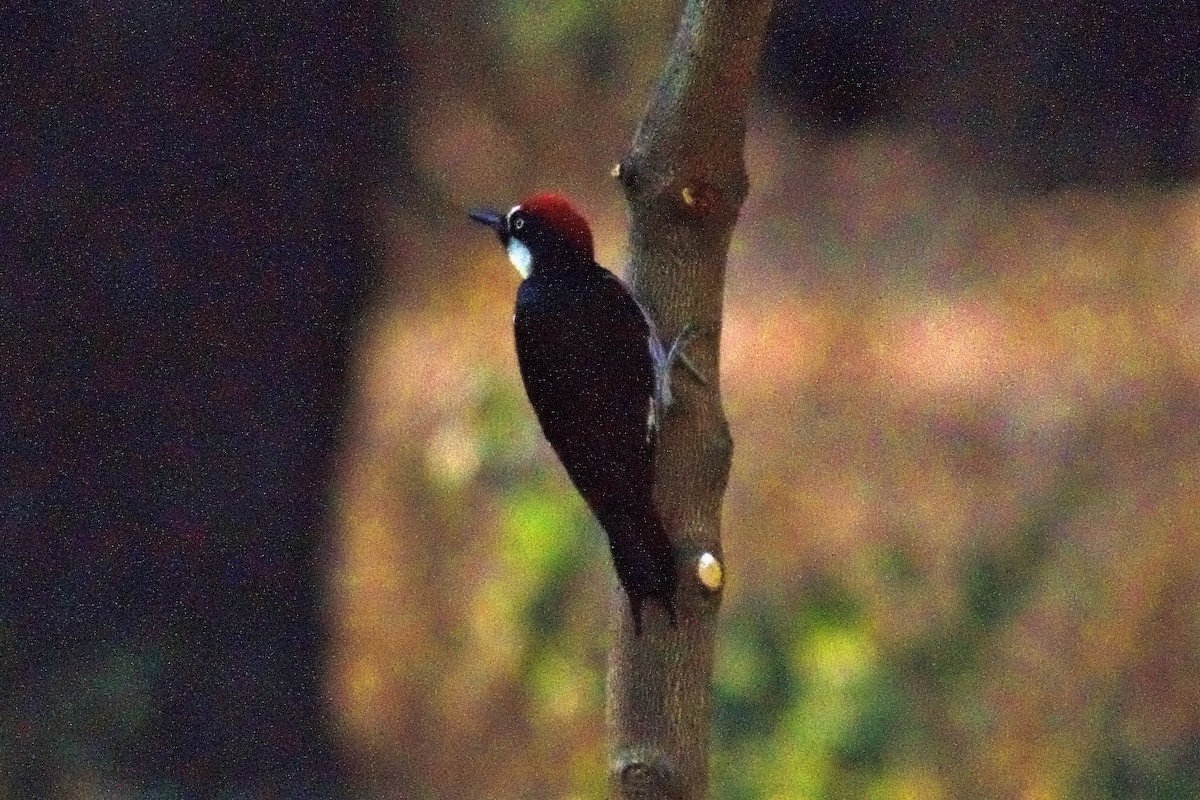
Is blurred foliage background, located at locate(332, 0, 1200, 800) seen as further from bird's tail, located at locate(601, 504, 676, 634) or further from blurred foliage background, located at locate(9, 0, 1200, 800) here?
bird's tail, located at locate(601, 504, 676, 634)

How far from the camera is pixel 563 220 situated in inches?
55.2

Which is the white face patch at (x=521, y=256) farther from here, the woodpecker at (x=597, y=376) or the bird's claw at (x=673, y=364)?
the bird's claw at (x=673, y=364)

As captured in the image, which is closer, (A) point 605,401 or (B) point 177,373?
(A) point 605,401

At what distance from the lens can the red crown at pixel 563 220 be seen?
1.40 meters

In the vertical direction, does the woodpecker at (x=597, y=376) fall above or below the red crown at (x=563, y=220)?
below

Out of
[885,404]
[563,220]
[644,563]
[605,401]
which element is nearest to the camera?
[644,563]

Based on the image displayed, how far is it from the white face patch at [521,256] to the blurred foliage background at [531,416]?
673 mm

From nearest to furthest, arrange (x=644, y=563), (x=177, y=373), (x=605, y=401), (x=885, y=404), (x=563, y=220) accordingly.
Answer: (x=644, y=563)
(x=605, y=401)
(x=563, y=220)
(x=885, y=404)
(x=177, y=373)

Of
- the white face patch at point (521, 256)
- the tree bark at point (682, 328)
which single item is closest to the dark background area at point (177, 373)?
the white face patch at point (521, 256)

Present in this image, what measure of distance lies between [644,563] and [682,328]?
0.16 meters

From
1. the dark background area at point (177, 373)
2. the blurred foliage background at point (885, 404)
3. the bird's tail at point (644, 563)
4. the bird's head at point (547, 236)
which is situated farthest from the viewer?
the dark background area at point (177, 373)

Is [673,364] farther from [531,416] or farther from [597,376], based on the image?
[531,416]

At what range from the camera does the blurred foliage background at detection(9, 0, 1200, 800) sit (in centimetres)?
208

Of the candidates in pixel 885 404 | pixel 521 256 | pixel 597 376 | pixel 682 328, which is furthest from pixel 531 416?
pixel 682 328
